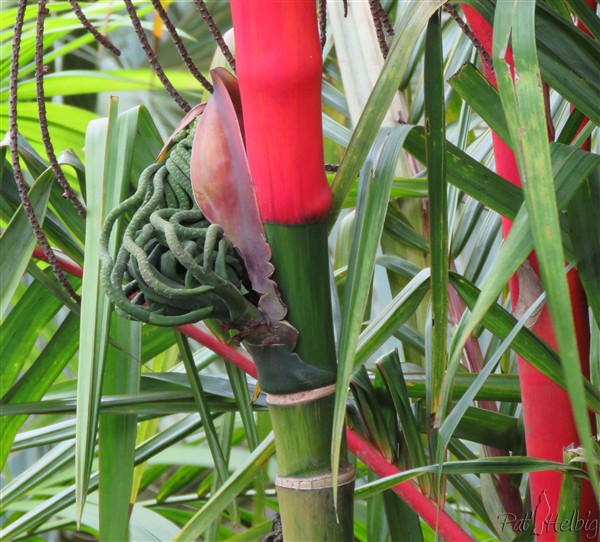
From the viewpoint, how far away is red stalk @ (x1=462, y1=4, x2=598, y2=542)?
1.45 ft

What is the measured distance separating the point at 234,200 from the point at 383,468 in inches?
8.9

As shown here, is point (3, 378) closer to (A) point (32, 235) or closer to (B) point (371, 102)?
(A) point (32, 235)

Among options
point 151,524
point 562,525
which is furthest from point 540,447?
point 151,524

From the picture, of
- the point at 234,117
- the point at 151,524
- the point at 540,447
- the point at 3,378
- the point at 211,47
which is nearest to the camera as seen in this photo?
the point at 234,117

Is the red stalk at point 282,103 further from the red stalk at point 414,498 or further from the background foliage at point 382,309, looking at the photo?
the red stalk at point 414,498

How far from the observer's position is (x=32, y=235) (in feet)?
1.52

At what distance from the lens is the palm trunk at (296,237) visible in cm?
29

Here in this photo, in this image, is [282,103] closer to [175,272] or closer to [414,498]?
[175,272]

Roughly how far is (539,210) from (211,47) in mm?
1473

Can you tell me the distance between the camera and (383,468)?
459 mm
